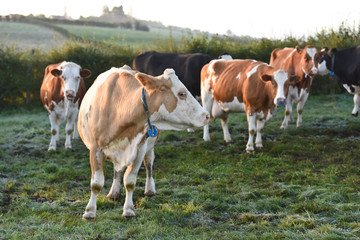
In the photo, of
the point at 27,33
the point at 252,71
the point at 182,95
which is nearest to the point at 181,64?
the point at 252,71

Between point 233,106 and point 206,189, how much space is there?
3.49m

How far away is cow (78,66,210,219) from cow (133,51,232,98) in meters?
6.17

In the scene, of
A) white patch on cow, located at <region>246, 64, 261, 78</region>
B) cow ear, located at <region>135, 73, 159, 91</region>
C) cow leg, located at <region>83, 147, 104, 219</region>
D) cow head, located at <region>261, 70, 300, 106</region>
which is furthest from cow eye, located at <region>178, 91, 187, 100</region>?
white patch on cow, located at <region>246, 64, 261, 78</region>

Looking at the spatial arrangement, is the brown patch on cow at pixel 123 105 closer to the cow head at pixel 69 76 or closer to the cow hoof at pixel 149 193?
the cow hoof at pixel 149 193

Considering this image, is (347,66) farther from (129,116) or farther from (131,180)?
(129,116)

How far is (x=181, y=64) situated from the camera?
1178cm

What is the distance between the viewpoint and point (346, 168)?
23.7 ft

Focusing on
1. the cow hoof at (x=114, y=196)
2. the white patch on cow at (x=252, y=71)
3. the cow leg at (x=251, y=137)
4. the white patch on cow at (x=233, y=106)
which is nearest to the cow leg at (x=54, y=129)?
the white patch on cow at (x=233, y=106)

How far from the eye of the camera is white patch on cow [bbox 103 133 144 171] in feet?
15.6

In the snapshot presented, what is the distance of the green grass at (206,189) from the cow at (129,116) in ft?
1.75

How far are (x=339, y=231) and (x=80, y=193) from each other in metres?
3.60

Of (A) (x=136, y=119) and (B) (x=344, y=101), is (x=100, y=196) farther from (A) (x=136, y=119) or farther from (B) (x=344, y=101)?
(B) (x=344, y=101)

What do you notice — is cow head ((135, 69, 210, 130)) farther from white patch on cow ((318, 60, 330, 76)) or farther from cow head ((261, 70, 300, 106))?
white patch on cow ((318, 60, 330, 76))

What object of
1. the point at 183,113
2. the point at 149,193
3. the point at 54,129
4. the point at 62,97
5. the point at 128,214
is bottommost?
the point at 54,129
